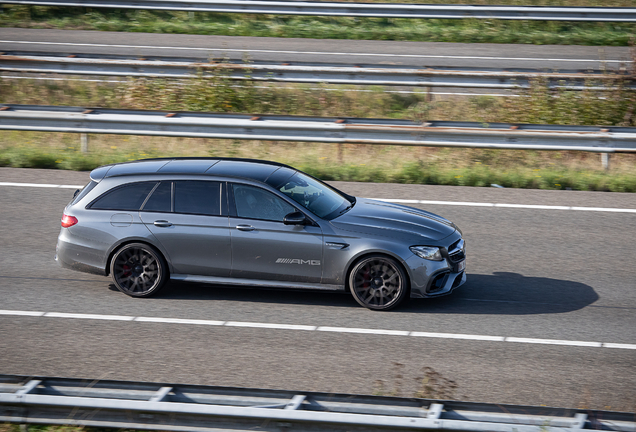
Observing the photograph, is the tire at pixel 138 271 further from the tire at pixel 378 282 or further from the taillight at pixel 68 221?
the tire at pixel 378 282

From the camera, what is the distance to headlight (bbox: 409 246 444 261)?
25.7 feet

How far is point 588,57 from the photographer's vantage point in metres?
21.4

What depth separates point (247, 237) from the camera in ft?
26.2

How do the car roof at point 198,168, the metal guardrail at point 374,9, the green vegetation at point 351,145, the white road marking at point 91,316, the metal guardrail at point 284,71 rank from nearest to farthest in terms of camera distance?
1. the white road marking at point 91,316
2. the car roof at point 198,168
3. the green vegetation at point 351,145
4. the metal guardrail at point 284,71
5. the metal guardrail at point 374,9

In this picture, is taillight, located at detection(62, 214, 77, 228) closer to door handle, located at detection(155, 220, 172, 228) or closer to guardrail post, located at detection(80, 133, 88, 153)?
door handle, located at detection(155, 220, 172, 228)

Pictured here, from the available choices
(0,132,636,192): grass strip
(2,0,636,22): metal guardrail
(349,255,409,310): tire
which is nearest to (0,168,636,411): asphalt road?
(349,255,409,310): tire

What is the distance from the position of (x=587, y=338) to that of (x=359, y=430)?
362 cm

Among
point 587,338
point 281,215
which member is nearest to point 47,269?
point 281,215

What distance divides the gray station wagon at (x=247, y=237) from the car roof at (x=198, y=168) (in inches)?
1.0

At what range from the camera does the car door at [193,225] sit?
8.05 metres

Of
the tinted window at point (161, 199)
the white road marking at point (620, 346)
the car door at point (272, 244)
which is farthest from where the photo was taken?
the tinted window at point (161, 199)

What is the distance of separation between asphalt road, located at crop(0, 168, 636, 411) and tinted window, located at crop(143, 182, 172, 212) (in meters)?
1.03

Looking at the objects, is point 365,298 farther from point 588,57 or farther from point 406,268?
point 588,57

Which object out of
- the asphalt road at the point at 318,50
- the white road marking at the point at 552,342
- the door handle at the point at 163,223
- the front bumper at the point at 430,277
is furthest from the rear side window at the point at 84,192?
the asphalt road at the point at 318,50
